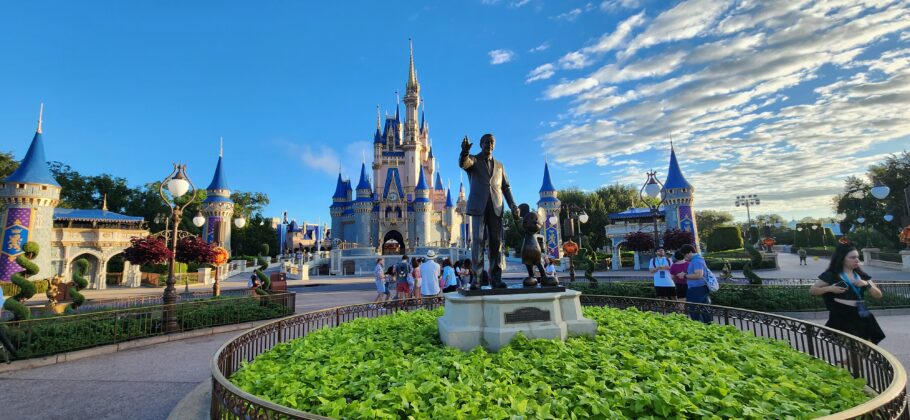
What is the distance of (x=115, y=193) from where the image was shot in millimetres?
43156

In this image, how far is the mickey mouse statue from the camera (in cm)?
589

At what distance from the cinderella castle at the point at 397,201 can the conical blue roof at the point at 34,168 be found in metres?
27.7

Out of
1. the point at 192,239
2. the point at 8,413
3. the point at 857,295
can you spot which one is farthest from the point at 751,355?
the point at 192,239

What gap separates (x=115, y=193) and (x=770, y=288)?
57.0 metres

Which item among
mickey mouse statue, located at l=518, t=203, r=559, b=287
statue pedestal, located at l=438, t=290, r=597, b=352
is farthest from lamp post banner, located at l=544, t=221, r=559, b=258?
statue pedestal, located at l=438, t=290, r=597, b=352

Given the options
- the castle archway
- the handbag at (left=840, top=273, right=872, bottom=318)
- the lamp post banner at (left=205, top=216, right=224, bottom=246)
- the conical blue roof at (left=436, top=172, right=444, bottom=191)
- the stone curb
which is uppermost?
the conical blue roof at (left=436, top=172, right=444, bottom=191)

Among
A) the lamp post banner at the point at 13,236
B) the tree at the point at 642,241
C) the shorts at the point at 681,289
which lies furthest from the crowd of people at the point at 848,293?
the lamp post banner at the point at 13,236

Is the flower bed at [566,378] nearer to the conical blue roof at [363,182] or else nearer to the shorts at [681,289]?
the shorts at [681,289]

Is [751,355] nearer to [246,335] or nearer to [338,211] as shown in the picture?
[246,335]

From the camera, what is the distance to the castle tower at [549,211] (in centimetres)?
4250

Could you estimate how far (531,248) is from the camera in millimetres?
6035

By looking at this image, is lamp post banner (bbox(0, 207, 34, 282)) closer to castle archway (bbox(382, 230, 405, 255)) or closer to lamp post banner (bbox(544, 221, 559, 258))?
castle archway (bbox(382, 230, 405, 255))

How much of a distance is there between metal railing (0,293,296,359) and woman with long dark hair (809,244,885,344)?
1229 cm

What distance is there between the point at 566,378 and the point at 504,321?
5.14ft
